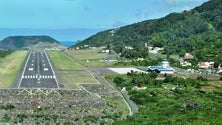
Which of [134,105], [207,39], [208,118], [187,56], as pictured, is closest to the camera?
[208,118]

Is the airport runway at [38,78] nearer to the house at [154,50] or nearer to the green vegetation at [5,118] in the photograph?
the green vegetation at [5,118]

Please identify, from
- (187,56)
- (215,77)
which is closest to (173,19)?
(187,56)

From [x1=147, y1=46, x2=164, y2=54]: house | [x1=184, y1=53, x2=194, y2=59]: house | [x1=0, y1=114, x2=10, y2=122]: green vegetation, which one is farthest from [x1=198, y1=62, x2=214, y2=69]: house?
[x1=0, y1=114, x2=10, y2=122]: green vegetation

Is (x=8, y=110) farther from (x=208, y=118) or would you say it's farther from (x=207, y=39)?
(x=207, y=39)

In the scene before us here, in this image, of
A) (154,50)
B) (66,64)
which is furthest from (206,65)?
(154,50)

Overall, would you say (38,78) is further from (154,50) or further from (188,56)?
(154,50)

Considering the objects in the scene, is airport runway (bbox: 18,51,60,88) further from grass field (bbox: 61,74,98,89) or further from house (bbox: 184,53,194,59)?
house (bbox: 184,53,194,59)
